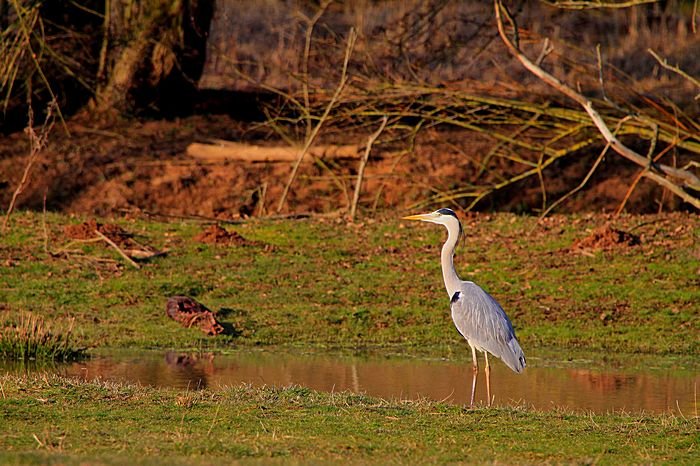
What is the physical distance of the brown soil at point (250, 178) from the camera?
2319 centimetres

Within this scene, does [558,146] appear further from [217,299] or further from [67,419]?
Answer: [67,419]

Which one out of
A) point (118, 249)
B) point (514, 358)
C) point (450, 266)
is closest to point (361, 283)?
point (118, 249)

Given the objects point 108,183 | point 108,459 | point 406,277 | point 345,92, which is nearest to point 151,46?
point 108,183

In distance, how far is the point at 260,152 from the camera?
24.1m

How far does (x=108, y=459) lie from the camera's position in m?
7.36

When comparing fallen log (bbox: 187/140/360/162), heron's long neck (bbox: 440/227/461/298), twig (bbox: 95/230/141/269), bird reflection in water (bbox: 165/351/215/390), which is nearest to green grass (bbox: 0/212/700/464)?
twig (bbox: 95/230/141/269)

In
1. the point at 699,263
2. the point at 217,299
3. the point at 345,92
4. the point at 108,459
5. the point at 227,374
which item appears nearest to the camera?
the point at 108,459

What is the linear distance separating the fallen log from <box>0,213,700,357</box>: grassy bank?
316cm

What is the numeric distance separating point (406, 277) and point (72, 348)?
19.0 feet

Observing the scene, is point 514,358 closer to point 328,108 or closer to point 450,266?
point 450,266

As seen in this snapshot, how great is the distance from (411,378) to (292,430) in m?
4.33

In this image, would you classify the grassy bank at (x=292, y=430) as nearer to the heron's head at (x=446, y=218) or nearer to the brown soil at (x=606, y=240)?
the heron's head at (x=446, y=218)

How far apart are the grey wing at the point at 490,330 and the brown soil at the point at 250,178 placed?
11019 millimetres

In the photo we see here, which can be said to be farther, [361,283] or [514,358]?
[361,283]
